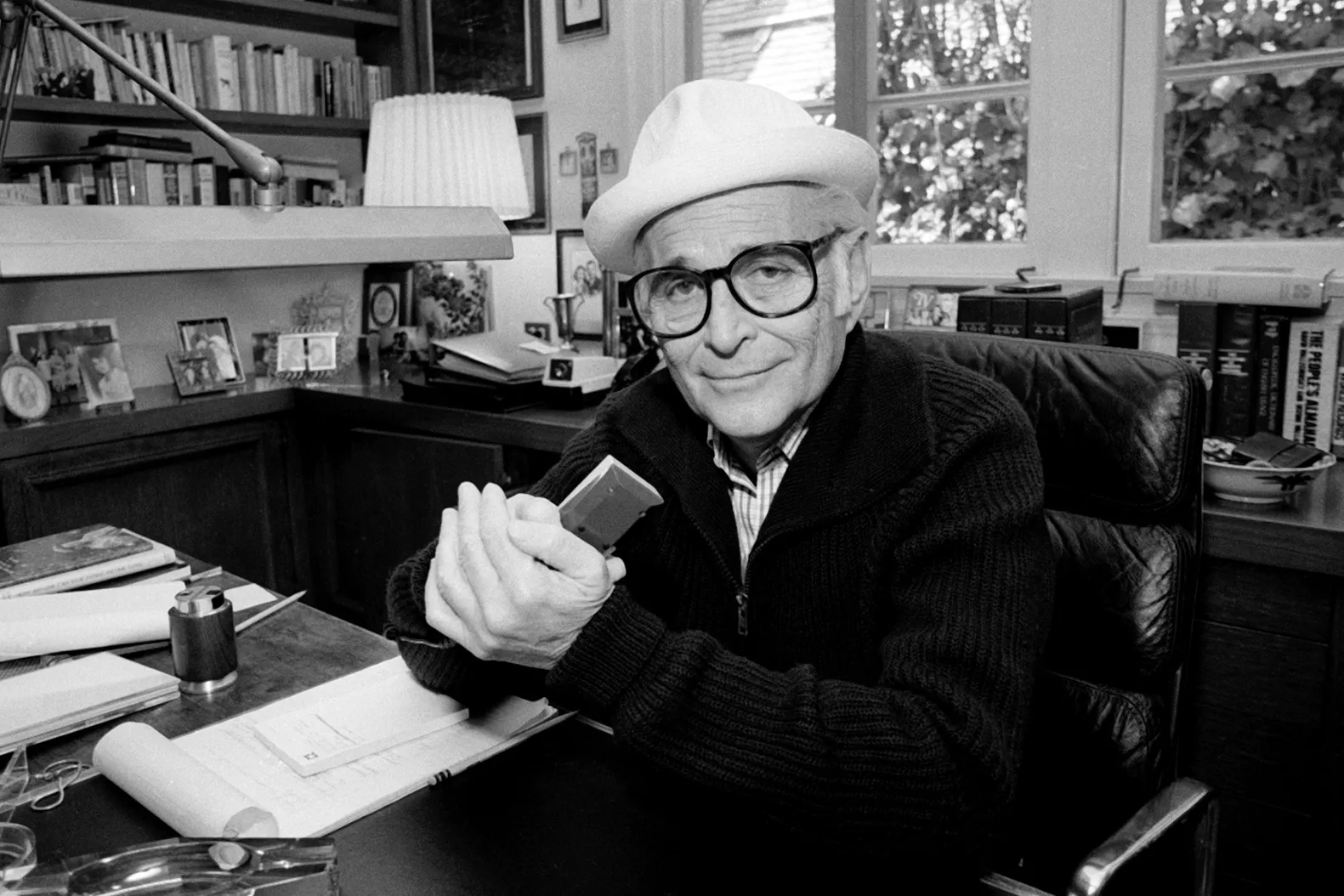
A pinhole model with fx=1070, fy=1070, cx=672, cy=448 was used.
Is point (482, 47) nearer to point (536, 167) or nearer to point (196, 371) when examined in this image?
point (536, 167)

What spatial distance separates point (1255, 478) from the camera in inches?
63.9

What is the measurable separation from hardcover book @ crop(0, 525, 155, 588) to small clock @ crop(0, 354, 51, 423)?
1.02 m

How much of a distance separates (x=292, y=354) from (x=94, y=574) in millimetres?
1756

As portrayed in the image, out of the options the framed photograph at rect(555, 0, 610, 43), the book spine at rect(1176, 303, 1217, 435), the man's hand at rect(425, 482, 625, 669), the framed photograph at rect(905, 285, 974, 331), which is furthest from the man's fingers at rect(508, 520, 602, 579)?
the framed photograph at rect(555, 0, 610, 43)

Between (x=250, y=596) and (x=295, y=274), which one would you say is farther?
(x=295, y=274)

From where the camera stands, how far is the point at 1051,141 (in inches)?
96.5

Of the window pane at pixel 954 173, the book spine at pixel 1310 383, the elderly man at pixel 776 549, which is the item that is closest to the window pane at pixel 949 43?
the window pane at pixel 954 173

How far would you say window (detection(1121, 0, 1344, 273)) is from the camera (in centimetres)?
214

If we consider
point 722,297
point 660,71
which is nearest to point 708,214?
point 722,297

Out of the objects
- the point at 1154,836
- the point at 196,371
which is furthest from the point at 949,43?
the point at 196,371

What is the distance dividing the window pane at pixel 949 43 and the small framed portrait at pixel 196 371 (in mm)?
2029

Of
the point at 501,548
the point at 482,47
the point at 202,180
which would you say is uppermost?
the point at 482,47

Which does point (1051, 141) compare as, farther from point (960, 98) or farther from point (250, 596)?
point (250, 596)

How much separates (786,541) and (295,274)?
2938 millimetres
